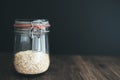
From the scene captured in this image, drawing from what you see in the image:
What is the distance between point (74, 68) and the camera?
1055 millimetres

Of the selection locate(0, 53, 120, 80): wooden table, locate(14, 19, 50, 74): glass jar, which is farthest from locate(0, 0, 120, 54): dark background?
locate(14, 19, 50, 74): glass jar

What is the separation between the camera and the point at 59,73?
0.97m

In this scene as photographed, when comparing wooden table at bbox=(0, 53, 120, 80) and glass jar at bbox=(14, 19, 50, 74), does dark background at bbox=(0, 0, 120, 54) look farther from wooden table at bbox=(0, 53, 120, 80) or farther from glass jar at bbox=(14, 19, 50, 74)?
glass jar at bbox=(14, 19, 50, 74)

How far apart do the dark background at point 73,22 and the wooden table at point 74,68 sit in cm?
7

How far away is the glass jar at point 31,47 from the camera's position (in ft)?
2.95

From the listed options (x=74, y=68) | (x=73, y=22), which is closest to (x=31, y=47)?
(x=74, y=68)

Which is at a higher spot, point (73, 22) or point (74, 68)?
point (73, 22)

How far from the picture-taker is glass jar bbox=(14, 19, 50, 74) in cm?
90

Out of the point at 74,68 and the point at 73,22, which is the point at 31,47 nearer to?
the point at 74,68

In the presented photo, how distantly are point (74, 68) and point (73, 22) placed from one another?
0.35 m

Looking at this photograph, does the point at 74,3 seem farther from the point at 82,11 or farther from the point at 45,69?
the point at 45,69

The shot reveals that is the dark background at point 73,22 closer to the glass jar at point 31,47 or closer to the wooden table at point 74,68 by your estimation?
the wooden table at point 74,68

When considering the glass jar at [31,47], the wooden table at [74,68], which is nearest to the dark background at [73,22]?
the wooden table at [74,68]

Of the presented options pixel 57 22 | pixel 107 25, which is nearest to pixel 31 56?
pixel 57 22
